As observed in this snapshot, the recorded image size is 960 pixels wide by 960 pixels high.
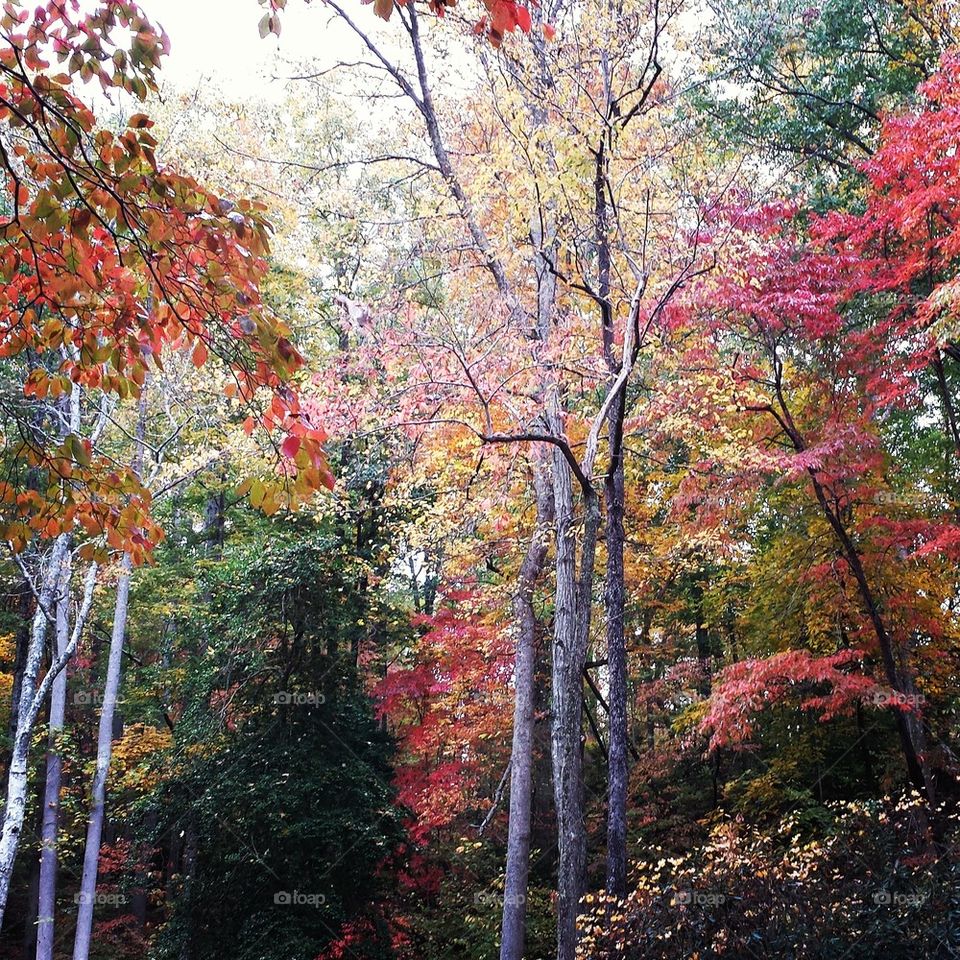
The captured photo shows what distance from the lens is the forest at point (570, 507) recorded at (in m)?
6.59

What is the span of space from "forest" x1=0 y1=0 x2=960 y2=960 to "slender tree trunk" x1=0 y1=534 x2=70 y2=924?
6 centimetres

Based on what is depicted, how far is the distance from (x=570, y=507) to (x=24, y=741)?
6852 mm

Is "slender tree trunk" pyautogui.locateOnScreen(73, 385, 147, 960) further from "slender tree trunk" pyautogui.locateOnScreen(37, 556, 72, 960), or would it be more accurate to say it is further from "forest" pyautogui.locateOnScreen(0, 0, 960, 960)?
"slender tree trunk" pyautogui.locateOnScreen(37, 556, 72, 960)

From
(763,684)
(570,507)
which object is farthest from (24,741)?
(763,684)

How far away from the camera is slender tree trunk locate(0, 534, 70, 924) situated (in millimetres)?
8977

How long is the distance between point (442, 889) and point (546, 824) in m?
2.12

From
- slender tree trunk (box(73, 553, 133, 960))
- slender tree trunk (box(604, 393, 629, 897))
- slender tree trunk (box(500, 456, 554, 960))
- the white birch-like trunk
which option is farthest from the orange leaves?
slender tree trunk (box(73, 553, 133, 960))

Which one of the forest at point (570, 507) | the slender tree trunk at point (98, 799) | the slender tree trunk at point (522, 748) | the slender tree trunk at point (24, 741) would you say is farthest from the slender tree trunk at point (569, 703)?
the slender tree trunk at point (98, 799)

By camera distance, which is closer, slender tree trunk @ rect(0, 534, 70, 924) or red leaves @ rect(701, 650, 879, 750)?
red leaves @ rect(701, 650, 879, 750)

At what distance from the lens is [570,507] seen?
8188 millimetres

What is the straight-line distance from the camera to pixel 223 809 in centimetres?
912

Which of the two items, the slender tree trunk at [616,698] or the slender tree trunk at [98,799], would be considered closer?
the slender tree trunk at [616,698]

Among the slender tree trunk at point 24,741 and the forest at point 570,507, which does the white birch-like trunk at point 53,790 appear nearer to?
the forest at point 570,507

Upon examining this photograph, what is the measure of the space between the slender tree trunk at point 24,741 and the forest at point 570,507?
59 millimetres
